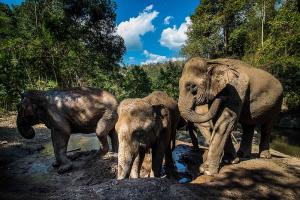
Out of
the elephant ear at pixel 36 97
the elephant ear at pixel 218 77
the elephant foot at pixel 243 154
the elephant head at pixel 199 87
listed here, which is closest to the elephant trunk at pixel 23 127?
the elephant ear at pixel 36 97

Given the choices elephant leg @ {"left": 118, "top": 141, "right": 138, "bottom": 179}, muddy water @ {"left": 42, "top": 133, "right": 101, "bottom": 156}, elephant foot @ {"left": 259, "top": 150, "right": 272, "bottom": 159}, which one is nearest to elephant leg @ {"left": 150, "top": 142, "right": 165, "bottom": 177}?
elephant leg @ {"left": 118, "top": 141, "right": 138, "bottom": 179}

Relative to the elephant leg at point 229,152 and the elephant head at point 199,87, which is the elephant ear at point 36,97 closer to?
the elephant head at point 199,87

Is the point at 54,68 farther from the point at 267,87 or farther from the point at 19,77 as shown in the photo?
the point at 267,87

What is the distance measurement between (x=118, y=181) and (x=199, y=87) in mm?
2850

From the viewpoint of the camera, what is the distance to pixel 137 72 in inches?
1185

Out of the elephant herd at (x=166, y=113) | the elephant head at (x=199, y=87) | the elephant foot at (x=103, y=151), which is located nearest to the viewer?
the elephant herd at (x=166, y=113)

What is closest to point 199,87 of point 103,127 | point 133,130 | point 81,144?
point 133,130

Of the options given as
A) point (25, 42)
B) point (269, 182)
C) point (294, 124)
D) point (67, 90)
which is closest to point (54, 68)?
point (25, 42)

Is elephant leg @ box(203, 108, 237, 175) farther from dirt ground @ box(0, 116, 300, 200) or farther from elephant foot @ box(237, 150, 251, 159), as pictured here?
elephant foot @ box(237, 150, 251, 159)

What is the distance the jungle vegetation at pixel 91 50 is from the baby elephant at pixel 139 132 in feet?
48.8

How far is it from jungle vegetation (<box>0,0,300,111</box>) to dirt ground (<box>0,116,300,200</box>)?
12.0 m

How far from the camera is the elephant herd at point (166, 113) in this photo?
6.61m

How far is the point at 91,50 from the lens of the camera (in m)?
28.5

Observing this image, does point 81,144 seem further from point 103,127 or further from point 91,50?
point 91,50
